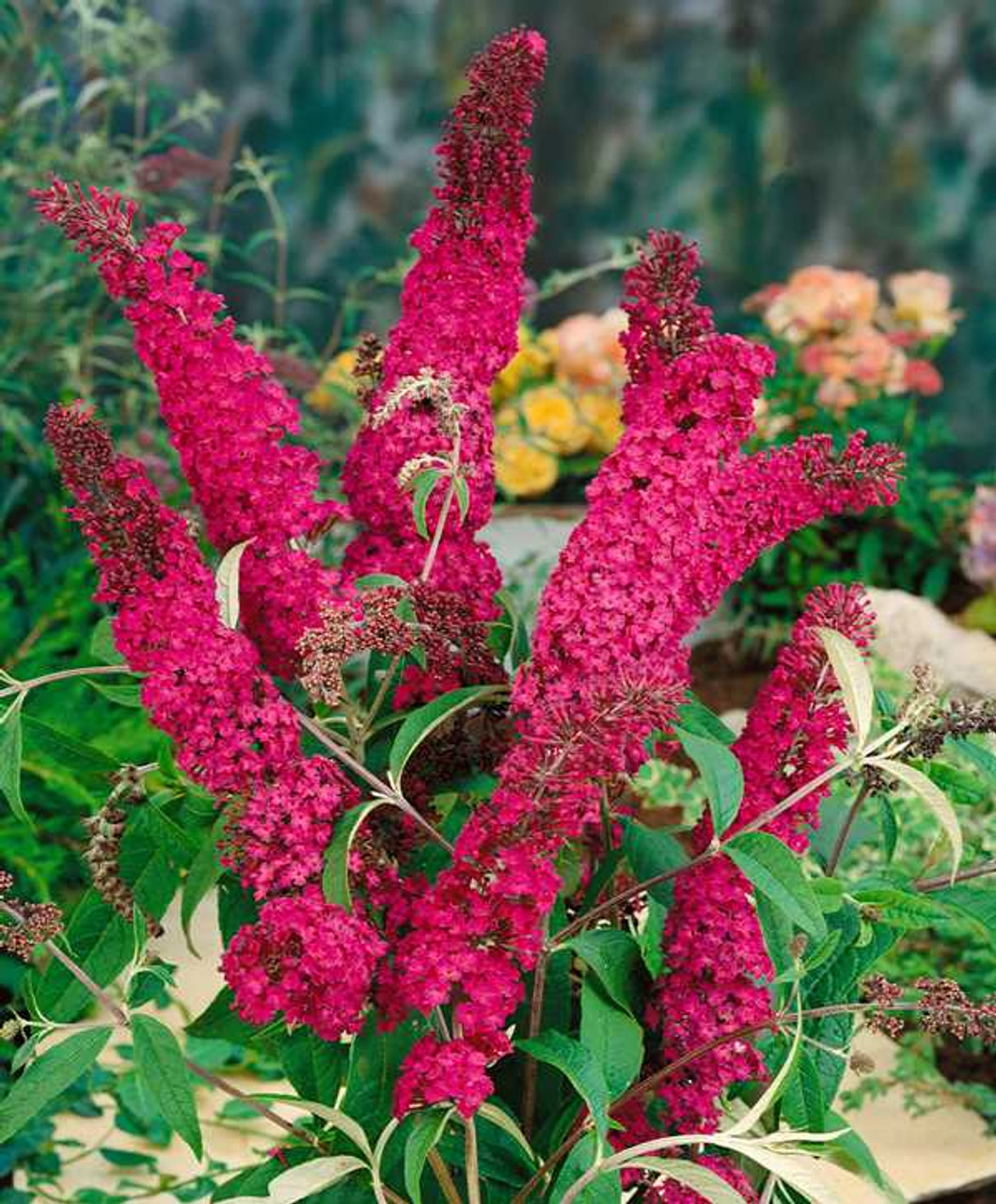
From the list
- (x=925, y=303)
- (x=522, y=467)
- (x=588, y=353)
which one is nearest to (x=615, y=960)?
(x=522, y=467)

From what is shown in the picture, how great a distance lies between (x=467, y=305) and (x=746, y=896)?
1.01 feet

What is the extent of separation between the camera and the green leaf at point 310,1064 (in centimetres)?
78

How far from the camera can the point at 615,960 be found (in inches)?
29.3

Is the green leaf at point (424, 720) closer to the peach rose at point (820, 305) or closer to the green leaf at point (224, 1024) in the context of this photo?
the green leaf at point (224, 1024)

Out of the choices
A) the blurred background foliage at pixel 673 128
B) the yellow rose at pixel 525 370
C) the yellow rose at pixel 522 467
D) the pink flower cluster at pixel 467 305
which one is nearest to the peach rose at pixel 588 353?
the yellow rose at pixel 525 370

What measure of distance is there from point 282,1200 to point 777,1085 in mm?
218

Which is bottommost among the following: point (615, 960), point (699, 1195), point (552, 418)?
point (699, 1195)

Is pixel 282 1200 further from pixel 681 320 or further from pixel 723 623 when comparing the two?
pixel 723 623

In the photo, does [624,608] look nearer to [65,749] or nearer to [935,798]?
[935,798]

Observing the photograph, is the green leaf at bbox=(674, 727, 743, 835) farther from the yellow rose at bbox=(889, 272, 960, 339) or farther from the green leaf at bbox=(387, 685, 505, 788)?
the yellow rose at bbox=(889, 272, 960, 339)

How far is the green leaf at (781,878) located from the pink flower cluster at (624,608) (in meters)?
0.06

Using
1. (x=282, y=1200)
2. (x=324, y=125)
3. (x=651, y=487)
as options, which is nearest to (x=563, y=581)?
(x=651, y=487)

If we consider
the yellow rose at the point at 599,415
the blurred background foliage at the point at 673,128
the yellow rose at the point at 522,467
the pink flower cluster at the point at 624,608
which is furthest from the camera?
the blurred background foliage at the point at 673,128

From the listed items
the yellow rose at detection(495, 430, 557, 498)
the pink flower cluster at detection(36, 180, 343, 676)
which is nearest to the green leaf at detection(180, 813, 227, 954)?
the pink flower cluster at detection(36, 180, 343, 676)
